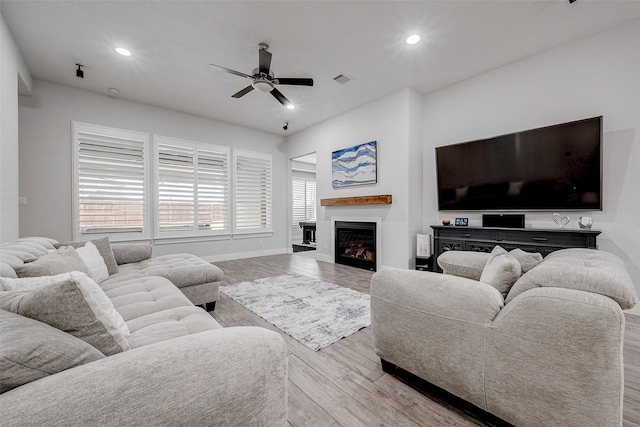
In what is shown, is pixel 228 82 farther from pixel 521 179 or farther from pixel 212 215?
pixel 521 179

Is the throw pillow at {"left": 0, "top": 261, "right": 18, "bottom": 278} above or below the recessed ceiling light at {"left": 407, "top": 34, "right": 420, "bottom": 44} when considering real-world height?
below

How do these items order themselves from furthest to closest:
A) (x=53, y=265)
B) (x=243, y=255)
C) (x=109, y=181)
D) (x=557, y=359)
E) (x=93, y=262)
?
(x=243, y=255) → (x=109, y=181) → (x=93, y=262) → (x=53, y=265) → (x=557, y=359)

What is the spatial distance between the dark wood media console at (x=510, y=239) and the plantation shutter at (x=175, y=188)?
15.0ft

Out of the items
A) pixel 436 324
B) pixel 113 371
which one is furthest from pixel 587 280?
pixel 113 371

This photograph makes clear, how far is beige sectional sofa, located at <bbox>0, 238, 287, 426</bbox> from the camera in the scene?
57 cm

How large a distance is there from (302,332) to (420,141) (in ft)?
11.9

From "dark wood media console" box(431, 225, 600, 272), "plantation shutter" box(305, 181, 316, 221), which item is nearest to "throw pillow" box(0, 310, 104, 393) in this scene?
"dark wood media console" box(431, 225, 600, 272)

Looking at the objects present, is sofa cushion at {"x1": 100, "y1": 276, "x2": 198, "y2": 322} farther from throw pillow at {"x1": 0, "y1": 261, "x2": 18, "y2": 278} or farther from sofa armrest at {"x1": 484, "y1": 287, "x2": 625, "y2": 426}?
sofa armrest at {"x1": 484, "y1": 287, "x2": 625, "y2": 426}

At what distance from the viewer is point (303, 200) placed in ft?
30.0

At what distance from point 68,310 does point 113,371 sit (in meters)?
0.33

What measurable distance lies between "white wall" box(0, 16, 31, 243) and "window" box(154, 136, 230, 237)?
1.98m

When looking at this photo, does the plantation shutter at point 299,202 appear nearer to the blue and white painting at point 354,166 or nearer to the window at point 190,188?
the window at point 190,188

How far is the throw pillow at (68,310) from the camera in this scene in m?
0.78

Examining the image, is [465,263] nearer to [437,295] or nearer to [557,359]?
[437,295]
